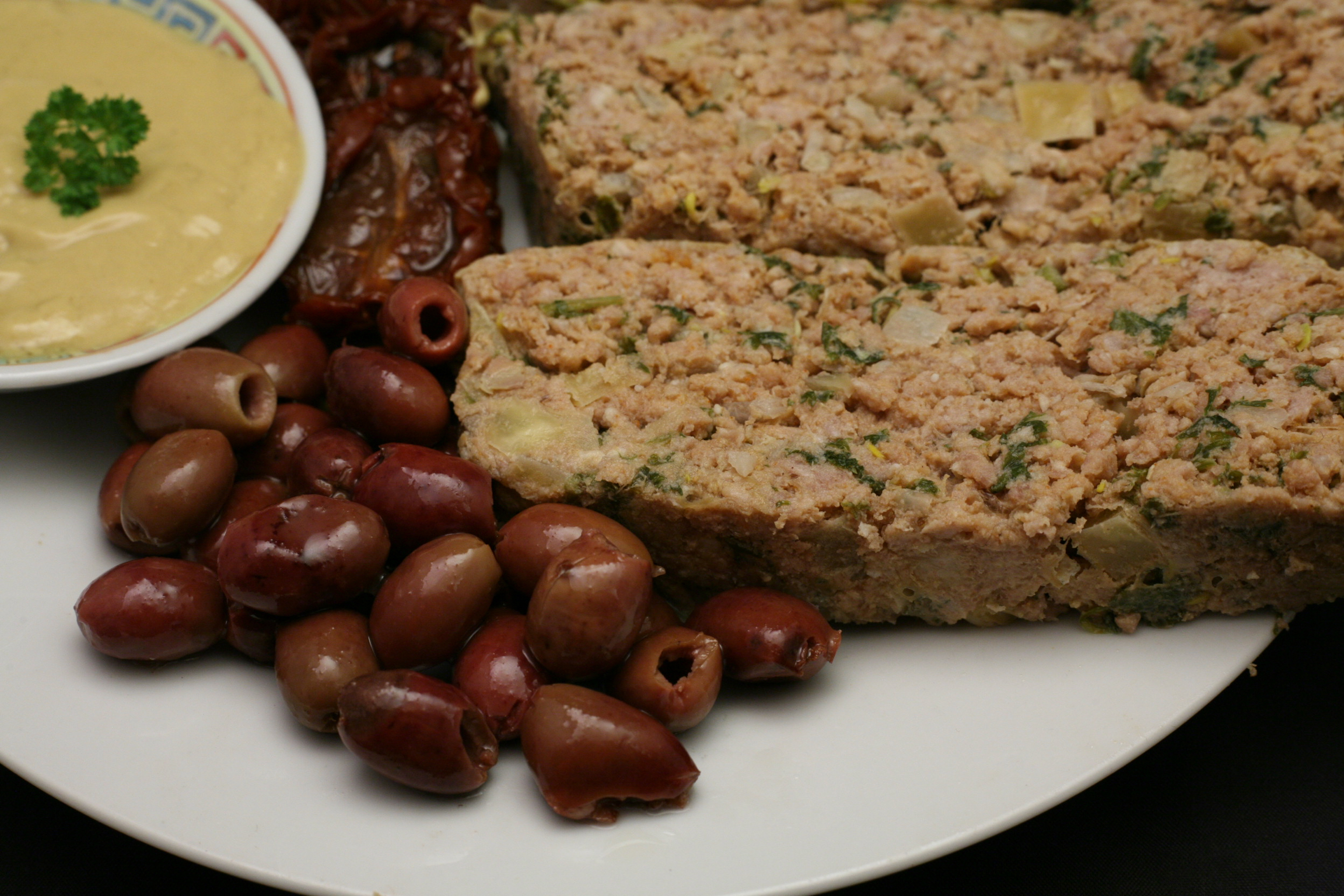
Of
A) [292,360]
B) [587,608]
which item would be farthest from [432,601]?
[292,360]

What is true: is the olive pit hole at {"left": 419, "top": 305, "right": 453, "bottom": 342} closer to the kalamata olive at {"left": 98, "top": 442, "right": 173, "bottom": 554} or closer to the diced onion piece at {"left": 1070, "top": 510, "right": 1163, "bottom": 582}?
the kalamata olive at {"left": 98, "top": 442, "right": 173, "bottom": 554}

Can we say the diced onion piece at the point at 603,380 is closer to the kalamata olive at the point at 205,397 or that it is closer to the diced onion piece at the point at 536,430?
the diced onion piece at the point at 536,430

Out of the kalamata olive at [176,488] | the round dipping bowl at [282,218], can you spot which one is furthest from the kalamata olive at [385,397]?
the round dipping bowl at [282,218]

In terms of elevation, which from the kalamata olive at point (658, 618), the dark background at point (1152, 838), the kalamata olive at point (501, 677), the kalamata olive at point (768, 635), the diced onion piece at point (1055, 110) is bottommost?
the dark background at point (1152, 838)

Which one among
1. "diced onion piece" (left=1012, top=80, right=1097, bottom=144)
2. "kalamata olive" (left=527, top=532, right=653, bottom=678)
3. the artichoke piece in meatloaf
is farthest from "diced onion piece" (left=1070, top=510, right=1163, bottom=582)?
"diced onion piece" (left=1012, top=80, right=1097, bottom=144)

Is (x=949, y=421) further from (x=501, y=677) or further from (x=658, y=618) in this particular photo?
(x=501, y=677)

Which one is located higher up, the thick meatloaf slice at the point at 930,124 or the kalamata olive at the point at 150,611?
the thick meatloaf slice at the point at 930,124
